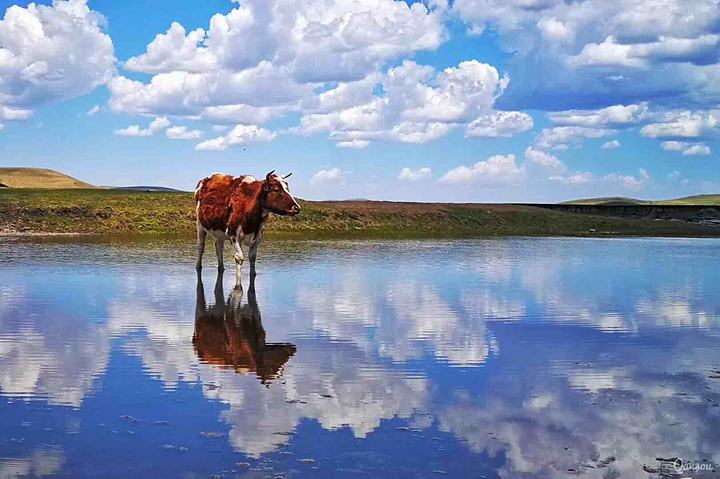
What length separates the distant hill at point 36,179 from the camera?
146750 millimetres

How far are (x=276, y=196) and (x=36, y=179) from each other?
144 metres

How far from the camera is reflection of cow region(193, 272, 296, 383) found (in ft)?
39.9

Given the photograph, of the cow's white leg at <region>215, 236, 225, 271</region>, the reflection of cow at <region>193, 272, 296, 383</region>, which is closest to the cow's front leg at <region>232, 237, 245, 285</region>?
the cow's white leg at <region>215, 236, 225, 271</region>

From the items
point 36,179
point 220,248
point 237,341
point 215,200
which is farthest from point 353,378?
point 36,179

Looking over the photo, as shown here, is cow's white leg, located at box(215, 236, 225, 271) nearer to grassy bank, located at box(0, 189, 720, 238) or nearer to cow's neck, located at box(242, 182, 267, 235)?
cow's neck, located at box(242, 182, 267, 235)

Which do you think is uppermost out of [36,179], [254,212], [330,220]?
[36,179]

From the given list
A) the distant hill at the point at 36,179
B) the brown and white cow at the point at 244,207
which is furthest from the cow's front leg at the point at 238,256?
the distant hill at the point at 36,179

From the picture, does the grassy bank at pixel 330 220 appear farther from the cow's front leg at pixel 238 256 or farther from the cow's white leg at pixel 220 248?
the cow's front leg at pixel 238 256

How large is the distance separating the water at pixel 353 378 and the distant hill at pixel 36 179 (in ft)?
429

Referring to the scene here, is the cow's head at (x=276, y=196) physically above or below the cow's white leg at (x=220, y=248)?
above

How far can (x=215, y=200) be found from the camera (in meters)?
25.4

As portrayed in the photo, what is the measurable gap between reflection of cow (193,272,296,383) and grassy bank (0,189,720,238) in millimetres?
33861

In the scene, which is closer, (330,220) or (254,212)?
(254,212)

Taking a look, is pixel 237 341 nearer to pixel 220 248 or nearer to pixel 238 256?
pixel 238 256
